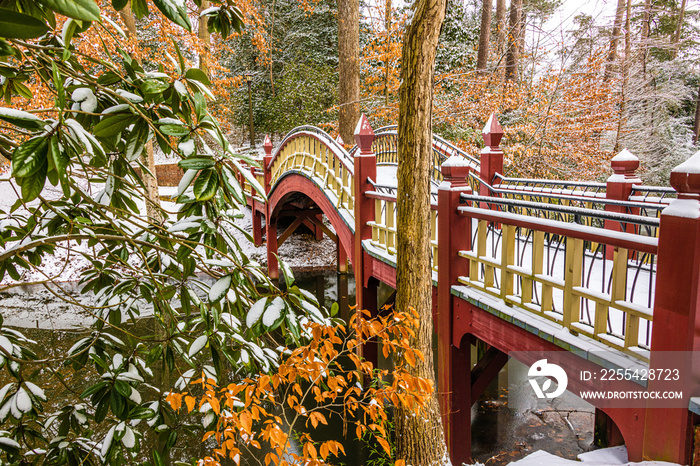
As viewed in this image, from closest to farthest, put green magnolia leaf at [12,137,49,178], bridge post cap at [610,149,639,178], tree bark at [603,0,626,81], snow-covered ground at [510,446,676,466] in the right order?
green magnolia leaf at [12,137,49,178] → snow-covered ground at [510,446,676,466] → bridge post cap at [610,149,639,178] → tree bark at [603,0,626,81]

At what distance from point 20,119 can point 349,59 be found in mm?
11343

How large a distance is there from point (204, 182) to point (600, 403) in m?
2.69

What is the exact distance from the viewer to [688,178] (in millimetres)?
2201

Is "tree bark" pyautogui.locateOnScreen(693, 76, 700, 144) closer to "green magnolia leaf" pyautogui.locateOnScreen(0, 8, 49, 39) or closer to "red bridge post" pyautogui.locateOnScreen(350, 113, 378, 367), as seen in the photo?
"red bridge post" pyautogui.locateOnScreen(350, 113, 378, 367)

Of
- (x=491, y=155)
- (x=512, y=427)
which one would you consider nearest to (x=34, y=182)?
(x=512, y=427)

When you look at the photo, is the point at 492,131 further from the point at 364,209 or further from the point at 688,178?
the point at 688,178

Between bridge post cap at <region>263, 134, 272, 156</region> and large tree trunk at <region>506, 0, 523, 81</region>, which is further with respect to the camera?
bridge post cap at <region>263, 134, 272, 156</region>

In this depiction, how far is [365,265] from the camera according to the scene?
6422 millimetres

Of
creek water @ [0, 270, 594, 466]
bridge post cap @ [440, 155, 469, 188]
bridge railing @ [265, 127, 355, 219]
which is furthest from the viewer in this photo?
bridge railing @ [265, 127, 355, 219]

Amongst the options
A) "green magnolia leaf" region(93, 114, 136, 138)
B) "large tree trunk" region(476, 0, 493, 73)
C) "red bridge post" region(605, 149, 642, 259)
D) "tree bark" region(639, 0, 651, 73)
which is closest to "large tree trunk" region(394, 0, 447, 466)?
"green magnolia leaf" region(93, 114, 136, 138)

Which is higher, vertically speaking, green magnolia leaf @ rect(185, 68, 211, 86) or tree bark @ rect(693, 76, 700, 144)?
tree bark @ rect(693, 76, 700, 144)

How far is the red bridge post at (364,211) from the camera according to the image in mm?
6080

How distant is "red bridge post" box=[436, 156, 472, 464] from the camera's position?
13.8ft

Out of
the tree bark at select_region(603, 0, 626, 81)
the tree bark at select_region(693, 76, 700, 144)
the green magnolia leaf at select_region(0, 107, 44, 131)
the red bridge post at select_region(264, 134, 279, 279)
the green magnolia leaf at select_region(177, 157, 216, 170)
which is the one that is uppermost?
the tree bark at select_region(603, 0, 626, 81)
